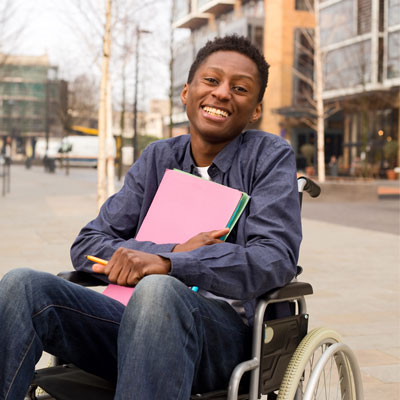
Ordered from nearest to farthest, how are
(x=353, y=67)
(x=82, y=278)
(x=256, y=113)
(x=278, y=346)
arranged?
(x=278, y=346), (x=82, y=278), (x=256, y=113), (x=353, y=67)

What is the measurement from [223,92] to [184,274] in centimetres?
74

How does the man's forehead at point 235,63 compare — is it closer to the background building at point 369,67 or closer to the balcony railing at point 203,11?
the background building at point 369,67

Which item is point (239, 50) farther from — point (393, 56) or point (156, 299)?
point (393, 56)

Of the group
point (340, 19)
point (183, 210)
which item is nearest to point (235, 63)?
point (183, 210)

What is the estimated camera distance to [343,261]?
29.2 feet

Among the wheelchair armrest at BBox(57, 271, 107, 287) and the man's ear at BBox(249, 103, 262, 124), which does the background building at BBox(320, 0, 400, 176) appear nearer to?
the man's ear at BBox(249, 103, 262, 124)

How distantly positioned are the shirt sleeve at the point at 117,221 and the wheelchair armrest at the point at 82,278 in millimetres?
29

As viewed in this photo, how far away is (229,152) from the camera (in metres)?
2.62

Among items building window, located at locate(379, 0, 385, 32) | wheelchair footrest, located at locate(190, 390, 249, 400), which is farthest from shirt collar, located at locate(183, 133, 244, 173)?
building window, located at locate(379, 0, 385, 32)

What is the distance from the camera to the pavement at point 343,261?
15.7ft

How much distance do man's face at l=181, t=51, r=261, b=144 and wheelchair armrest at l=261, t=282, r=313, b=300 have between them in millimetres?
629

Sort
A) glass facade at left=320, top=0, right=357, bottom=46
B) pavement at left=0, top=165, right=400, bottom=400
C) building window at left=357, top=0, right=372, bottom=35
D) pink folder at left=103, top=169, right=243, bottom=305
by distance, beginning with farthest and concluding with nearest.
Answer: glass facade at left=320, top=0, right=357, bottom=46 → building window at left=357, top=0, right=372, bottom=35 → pavement at left=0, top=165, right=400, bottom=400 → pink folder at left=103, top=169, right=243, bottom=305

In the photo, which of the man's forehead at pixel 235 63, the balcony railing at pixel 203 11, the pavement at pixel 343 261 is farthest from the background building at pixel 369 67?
the man's forehead at pixel 235 63

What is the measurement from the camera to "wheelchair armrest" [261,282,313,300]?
7.50 feet
